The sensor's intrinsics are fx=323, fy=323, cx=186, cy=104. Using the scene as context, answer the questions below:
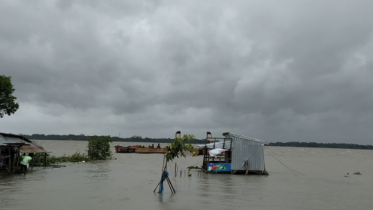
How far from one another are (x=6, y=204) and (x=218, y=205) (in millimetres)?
8297

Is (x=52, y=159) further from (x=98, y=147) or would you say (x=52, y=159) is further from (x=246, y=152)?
(x=246, y=152)

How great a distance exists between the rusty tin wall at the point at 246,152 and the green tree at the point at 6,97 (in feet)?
67.1

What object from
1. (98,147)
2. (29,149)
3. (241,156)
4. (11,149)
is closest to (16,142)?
(29,149)

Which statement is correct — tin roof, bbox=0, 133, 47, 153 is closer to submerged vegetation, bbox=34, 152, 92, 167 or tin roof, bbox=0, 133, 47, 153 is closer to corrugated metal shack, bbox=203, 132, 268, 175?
submerged vegetation, bbox=34, 152, 92, 167

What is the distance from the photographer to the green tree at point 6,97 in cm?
2938

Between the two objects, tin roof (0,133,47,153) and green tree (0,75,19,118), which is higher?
green tree (0,75,19,118)

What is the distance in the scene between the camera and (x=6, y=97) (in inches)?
1182

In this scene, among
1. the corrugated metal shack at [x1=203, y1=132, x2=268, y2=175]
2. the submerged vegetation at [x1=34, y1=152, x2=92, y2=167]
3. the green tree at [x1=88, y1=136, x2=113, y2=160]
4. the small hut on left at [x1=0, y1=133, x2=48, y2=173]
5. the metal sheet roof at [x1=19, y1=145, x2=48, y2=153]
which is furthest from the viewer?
the green tree at [x1=88, y1=136, x2=113, y2=160]

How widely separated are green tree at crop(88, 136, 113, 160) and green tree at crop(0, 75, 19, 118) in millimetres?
12449

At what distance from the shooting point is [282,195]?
1691 centimetres

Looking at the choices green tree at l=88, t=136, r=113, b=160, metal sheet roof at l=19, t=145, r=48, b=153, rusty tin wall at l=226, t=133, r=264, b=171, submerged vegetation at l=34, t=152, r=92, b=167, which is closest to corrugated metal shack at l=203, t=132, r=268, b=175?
rusty tin wall at l=226, t=133, r=264, b=171

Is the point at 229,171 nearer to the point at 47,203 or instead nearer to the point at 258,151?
the point at 258,151

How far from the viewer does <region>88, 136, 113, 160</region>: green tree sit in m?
41.7

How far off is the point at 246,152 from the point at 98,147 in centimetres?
2258
